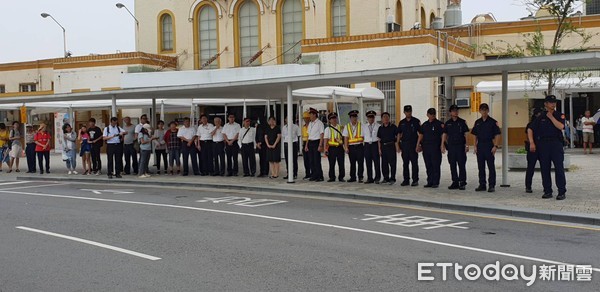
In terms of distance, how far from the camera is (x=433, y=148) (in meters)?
15.0

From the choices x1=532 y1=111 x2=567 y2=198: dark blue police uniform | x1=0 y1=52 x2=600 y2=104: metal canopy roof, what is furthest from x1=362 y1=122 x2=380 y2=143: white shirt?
x1=532 y1=111 x2=567 y2=198: dark blue police uniform

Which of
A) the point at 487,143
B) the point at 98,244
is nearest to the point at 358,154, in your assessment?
the point at 487,143

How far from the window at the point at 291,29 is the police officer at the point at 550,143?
71.3 feet

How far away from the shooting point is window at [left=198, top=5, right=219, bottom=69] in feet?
119

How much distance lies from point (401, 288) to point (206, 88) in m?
12.4

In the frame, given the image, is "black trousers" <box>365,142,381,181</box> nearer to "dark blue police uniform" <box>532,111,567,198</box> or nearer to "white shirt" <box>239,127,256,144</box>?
"white shirt" <box>239,127,256,144</box>

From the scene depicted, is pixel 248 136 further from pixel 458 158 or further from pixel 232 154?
pixel 458 158

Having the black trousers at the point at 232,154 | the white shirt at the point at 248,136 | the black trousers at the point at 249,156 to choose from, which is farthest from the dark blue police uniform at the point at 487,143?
the black trousers at the point at 232,154

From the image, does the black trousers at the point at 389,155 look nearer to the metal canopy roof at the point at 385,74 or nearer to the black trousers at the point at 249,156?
the metal canopy roof at the point at 385,74

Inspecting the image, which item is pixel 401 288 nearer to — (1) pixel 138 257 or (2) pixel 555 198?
(1) pixel 138 257

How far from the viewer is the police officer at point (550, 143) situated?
1243cm

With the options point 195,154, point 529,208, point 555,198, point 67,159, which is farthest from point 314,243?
point 67,159

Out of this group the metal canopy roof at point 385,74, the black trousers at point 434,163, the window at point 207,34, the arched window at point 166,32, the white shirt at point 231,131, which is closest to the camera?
the metal canopy roof at point 385,74

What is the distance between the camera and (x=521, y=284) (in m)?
6.55
